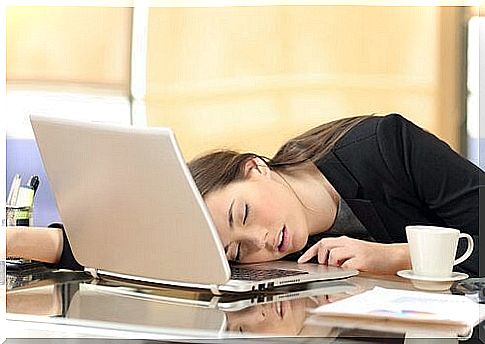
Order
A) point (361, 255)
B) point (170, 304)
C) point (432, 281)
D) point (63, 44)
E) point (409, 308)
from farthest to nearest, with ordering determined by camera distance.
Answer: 1. point (63, 44)
2. point (361, 255)
3. point (432, 281)
4. point (170, 304)
5. point (409, 308)

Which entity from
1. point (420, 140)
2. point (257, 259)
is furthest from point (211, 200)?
point (420, 140)

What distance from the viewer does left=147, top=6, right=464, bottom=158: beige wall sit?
1688 millimetres

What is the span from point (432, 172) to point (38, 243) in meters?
0.76

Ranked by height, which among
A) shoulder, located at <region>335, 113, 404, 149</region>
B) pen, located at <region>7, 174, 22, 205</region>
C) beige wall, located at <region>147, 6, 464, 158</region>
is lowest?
pen, located at <region>7, 174, 22, 205</region>

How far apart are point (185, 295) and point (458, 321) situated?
18.1 inches

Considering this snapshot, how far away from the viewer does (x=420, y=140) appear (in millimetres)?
1683

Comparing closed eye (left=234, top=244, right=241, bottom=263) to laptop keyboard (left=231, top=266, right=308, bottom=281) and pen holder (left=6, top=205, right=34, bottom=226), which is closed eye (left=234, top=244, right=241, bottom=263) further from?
pen holder (left=6, top=205, right=34, bottom=226)

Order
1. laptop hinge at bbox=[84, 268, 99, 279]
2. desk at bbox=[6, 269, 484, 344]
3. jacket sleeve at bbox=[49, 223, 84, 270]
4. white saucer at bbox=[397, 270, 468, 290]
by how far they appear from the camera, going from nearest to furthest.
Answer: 1. desk at bbox=[6, 269, 484, 344]
2. white saucer at bbox=[397, 270, 468, 290]
3. laptop hinge at bbox=[84, 268, 99, 279]
4. jacket sleeve at bbox=[49, 223, 84, 270]

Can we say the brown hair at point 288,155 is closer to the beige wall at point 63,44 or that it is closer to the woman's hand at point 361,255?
the woman's hand at point 361,255

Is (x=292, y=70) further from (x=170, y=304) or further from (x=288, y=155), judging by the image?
(x=170, y=304)

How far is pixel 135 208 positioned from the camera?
4.83ft

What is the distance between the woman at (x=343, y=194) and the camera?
66.0 inches

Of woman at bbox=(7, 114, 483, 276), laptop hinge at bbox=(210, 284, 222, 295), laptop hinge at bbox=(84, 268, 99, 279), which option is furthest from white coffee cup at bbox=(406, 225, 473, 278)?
laptop hinge at bbox=(84, 268, 99, 279)

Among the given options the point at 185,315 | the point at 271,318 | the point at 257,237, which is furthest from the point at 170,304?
the point at 257,237
